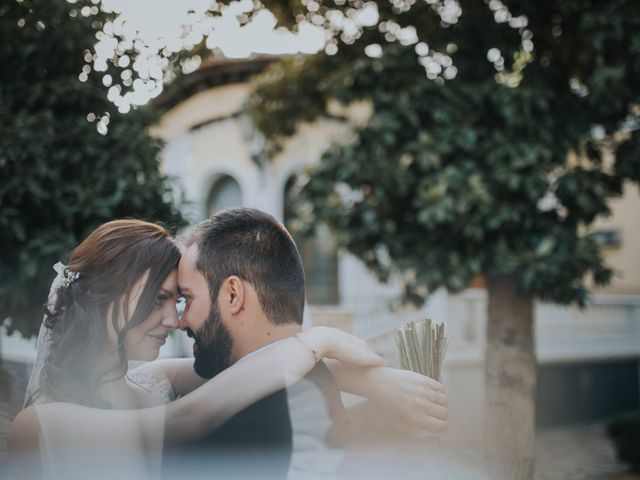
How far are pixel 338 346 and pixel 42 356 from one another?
37.7 inches

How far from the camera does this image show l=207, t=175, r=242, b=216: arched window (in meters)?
15.5

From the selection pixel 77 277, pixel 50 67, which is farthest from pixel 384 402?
pixel 50 67

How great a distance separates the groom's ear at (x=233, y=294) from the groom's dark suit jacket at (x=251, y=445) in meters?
0.29

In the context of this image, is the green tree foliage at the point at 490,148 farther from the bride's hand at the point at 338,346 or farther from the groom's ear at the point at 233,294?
the groom's ear at the point at 233,294

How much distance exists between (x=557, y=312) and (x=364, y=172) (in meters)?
7.83

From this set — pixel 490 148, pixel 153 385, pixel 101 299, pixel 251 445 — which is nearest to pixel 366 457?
pixel 251 445

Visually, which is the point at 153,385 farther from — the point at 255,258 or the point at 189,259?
the point at 255,258

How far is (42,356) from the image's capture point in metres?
2.28

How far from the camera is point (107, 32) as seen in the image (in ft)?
13.5

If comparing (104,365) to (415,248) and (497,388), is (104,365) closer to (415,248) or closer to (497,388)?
(415,248)

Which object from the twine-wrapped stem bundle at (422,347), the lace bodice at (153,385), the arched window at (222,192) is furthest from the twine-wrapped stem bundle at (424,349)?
the arched window at (222,192)

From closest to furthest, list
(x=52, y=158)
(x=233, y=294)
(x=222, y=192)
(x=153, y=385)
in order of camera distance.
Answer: (x=233, y=294) < (x=153, y=385) < (x=52, y=158) < (x=222, y=192)

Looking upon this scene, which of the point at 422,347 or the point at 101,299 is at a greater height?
the point at 101,299

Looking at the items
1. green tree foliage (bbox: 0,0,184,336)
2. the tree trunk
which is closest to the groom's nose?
green tree foliage (bbox: 0,0,184,336)
